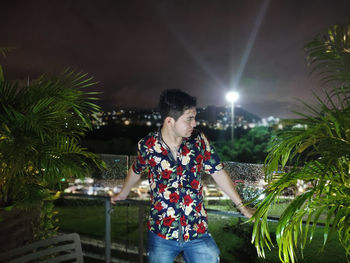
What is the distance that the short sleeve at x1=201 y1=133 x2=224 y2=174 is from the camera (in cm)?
183

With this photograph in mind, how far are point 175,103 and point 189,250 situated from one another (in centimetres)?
95

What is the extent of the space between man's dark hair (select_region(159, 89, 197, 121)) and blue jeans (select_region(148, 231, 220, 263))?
2.63ft

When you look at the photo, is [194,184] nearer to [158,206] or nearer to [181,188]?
[181,188]

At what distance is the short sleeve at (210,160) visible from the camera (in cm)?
183

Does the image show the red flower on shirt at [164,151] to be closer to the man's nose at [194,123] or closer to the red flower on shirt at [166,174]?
the red flower on shirt at [166,174]

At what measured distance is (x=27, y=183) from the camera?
7.48 ft

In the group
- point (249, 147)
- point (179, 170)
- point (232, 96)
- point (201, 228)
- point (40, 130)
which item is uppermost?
point (232, 96)

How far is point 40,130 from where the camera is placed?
6.29 ft

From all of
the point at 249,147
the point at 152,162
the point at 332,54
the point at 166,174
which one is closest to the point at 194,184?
the point at 166,174

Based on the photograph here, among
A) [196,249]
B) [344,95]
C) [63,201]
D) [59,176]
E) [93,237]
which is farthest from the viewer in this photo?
[93,237]

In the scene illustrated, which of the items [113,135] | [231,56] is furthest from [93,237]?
[231,56]

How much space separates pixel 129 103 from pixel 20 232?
40.8m

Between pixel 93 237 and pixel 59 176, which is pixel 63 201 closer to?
pixel 59 176

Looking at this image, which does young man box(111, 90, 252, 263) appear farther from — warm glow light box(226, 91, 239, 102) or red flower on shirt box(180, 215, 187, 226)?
warm glow light box(226, 91, 239, 102)
